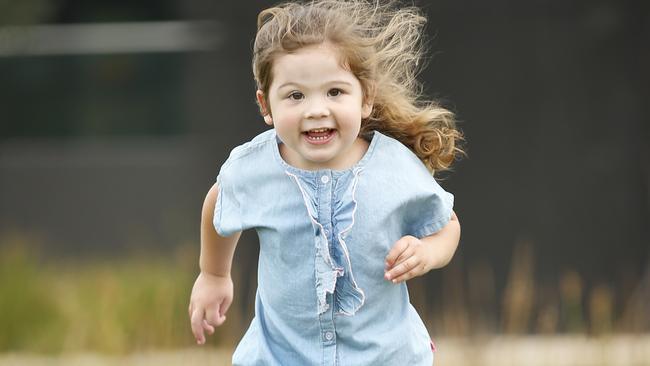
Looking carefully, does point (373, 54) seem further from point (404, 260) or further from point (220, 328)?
point (220, 328)

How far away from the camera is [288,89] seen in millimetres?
2861

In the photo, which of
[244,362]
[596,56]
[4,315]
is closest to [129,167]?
[4,315]

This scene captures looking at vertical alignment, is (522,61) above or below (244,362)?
above

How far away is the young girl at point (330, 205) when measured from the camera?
286cm


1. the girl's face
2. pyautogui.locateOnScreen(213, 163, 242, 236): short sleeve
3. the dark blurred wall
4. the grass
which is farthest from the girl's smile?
the dark blurred wall

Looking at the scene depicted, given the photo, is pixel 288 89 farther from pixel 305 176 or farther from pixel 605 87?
pixel 605 87

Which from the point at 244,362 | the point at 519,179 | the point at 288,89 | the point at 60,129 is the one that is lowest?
the point at 244,362

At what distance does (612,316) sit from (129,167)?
6183mm

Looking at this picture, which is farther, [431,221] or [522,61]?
[522,61]

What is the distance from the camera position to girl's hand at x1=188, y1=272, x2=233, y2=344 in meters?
3.23

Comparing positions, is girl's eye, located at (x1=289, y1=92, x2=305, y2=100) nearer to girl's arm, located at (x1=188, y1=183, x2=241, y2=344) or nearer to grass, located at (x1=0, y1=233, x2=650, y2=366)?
girl's arm, located at (x1=188, y1=183, x2=241, y2=344)

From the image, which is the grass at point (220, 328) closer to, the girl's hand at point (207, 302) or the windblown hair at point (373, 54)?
the girl's hand at point (207, 302)

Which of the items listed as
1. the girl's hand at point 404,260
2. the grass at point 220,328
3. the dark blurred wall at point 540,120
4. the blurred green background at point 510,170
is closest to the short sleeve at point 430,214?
the girl's hand at point 404,260

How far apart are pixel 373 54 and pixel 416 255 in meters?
0.49
